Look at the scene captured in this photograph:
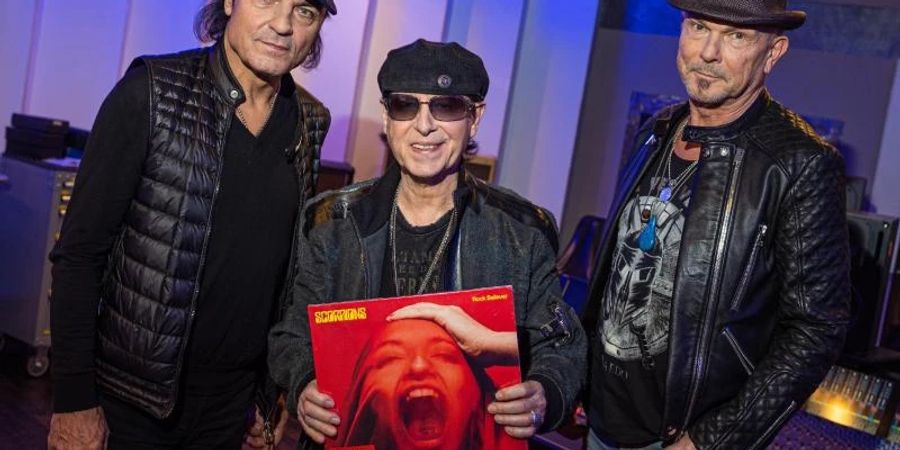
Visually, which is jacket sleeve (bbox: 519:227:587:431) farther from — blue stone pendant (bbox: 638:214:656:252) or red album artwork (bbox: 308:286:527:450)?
blue stone pendant (bbox: 638:214:656:252)

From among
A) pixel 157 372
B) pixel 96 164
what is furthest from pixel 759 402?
pixel 96 164

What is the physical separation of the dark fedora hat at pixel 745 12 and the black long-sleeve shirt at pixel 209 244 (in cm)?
115

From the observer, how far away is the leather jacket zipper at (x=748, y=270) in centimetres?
246

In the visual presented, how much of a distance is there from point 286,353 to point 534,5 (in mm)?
7379

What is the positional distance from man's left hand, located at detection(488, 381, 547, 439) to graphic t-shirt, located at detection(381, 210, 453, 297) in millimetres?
332

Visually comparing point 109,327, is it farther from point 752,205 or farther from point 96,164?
point 752,205

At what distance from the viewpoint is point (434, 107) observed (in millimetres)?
2246

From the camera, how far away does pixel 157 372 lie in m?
2.45

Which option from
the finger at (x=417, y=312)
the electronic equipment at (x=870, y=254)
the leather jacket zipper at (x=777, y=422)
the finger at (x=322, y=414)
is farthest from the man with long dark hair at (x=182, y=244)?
the electronic equipment at (x=870, y=254)

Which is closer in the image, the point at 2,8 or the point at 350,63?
the point at 2,8

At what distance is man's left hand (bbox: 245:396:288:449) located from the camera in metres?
2.80

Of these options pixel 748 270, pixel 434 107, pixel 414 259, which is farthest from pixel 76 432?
pixel 748 270

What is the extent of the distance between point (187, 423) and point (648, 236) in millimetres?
1318

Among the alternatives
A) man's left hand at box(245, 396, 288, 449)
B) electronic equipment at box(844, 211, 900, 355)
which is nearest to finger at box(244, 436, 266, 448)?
man's left hand at box(245, 396, 288, 449)
